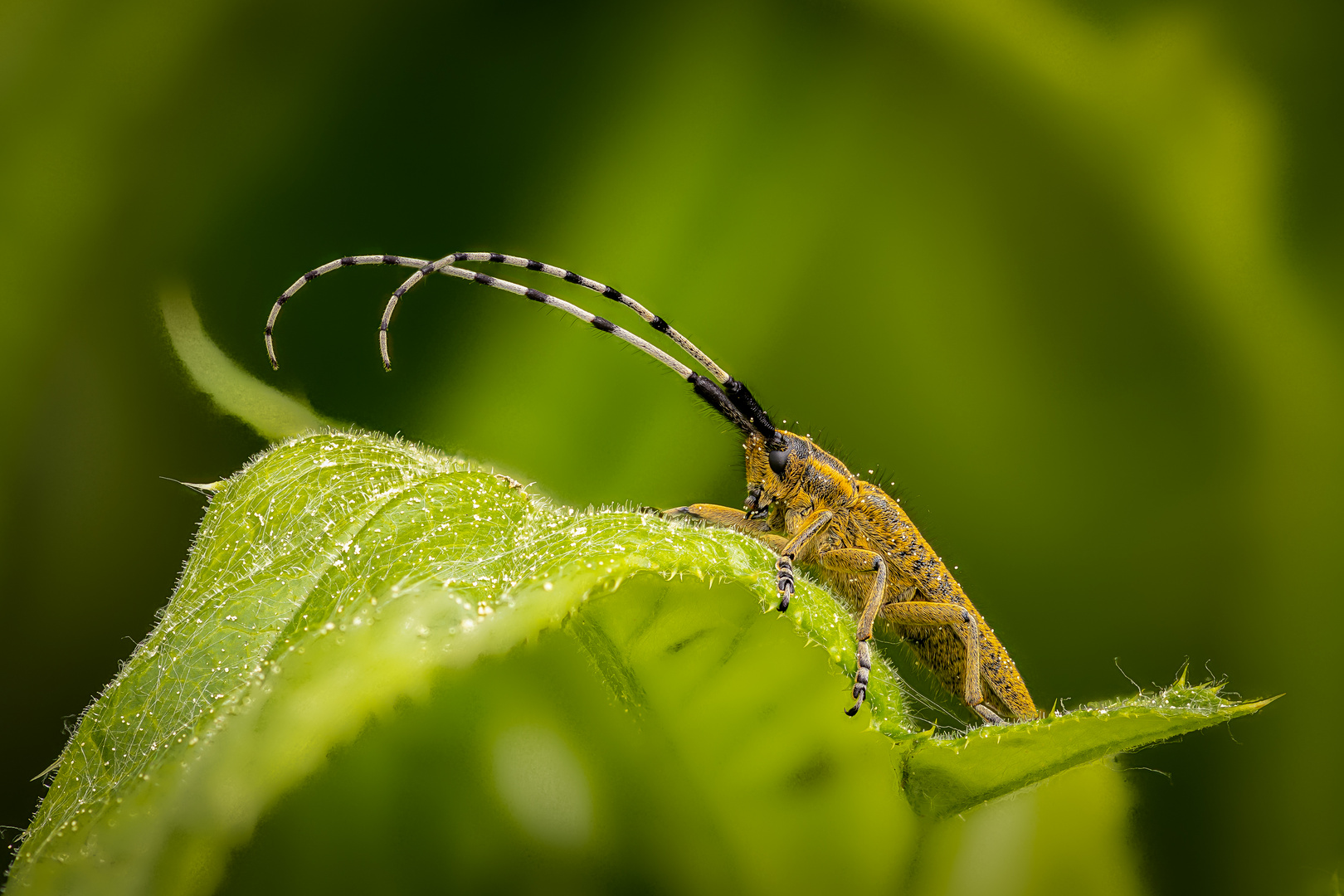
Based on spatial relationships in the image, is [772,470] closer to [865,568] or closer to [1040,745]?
[865,568]

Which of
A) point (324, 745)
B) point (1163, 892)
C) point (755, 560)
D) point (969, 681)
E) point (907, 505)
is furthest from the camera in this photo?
point (907, 505)

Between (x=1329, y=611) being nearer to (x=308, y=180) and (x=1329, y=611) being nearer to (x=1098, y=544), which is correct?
(x=1098, y=544)

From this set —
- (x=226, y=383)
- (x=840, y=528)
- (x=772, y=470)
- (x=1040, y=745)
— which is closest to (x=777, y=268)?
(x=772, y=470)

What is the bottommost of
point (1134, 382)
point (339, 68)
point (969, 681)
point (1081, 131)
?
point (969, 681)

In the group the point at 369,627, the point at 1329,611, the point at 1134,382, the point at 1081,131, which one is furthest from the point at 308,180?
the point at 1329,611

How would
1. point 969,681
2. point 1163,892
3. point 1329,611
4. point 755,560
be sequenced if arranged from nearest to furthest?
1. point 755,560
2. point 1163,892
3. point 969,681
4. point 1329,611

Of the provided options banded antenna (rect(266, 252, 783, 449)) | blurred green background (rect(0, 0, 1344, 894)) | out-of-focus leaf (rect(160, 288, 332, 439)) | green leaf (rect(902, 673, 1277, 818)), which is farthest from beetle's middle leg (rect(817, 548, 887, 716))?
out-of-focus leaf (rect(160, 288, 332, 439))

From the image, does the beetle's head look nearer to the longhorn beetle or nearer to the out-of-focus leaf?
the longhorn beetle

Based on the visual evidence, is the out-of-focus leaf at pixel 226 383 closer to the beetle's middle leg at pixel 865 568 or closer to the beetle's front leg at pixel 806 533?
the beetle's front leg at pixel 806 533
